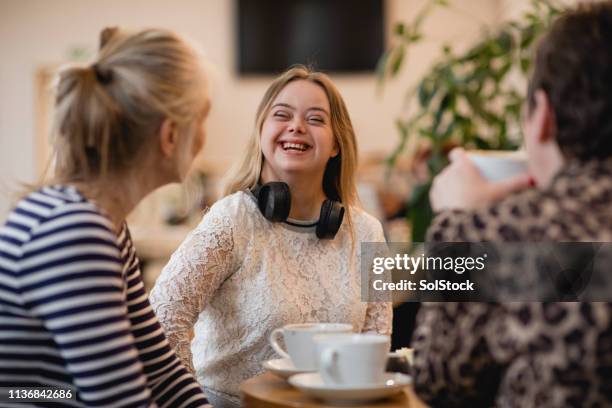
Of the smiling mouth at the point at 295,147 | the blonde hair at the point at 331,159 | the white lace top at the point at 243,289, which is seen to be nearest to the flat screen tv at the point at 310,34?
the blonde hair at the point at 331,159

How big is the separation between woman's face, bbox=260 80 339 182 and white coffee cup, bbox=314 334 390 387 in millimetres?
713

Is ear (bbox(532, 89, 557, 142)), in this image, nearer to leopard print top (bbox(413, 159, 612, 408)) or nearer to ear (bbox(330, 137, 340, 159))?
leopard print top (bbox(413, 159, 612, 408))

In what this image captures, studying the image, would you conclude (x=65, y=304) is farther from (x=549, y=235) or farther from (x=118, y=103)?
(x=549, y=235)

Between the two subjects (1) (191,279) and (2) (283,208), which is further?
(2) (283,208)

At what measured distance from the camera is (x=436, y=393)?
3.18ft

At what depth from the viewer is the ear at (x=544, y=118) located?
961mm

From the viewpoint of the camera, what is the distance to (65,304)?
3.25ft

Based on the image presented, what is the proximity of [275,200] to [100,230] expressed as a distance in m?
0.70

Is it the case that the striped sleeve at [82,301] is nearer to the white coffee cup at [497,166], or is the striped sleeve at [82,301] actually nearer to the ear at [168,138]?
the ear at [168,138]

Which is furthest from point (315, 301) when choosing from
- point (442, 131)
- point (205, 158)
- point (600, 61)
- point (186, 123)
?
point (205, 158)

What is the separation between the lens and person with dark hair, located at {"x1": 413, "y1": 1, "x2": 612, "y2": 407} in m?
0.88

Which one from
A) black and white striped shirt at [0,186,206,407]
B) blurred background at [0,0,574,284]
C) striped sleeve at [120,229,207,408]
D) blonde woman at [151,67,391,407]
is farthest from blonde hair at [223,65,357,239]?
blurred background at [0,0,574,284]

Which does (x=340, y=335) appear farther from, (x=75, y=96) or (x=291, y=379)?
(x=75, y=96)

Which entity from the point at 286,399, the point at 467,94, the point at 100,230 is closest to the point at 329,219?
the point at 286,399
